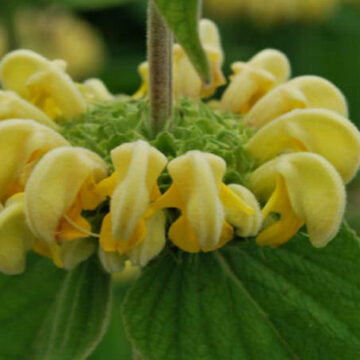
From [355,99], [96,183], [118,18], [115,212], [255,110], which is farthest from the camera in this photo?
[118,18]

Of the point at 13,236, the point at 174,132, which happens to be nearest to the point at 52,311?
the point at 13,236

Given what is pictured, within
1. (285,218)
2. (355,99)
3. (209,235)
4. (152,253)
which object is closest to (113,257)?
(152,253)

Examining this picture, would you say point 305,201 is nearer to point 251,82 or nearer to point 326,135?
point 326,135

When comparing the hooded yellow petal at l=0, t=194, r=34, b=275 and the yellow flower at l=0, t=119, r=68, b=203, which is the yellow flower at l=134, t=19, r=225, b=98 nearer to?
the yellow flower at l=0, t=119, r=68, b=203

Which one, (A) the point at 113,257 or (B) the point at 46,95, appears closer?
(A) the point at 113,257

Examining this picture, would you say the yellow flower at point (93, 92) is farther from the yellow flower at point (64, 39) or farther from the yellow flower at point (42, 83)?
the yellow flower at point (64, 39)

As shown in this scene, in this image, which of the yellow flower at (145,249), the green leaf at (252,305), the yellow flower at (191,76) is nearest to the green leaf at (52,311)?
the green leaf at (252,305)

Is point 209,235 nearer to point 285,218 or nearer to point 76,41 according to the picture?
point 285,218
